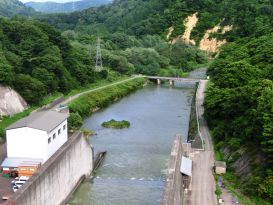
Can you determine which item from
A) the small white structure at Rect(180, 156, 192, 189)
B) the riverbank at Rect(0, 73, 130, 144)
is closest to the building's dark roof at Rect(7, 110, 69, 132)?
the riverbank at Rect(0, 73, 130, 144)

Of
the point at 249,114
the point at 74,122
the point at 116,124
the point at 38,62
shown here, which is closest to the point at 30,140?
the point at 249,114

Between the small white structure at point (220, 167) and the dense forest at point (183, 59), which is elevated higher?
the dense forest at point (183, 59)

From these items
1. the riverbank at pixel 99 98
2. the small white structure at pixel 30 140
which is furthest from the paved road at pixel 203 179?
the riverbank at pixel 99 98

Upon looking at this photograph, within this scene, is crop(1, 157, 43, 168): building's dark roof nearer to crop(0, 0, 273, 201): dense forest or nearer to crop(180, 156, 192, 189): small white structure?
crop(180, 156, 192, 189): small white structure

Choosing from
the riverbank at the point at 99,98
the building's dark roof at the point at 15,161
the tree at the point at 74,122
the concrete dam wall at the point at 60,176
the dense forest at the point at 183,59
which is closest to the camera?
the concrete dam wall at the point at 60,176

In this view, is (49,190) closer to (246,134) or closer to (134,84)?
(246,134)

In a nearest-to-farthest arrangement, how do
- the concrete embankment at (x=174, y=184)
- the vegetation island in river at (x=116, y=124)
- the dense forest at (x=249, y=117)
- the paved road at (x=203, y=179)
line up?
the concrete embankment at (x=174, y=184) → the paved road at (x=203, y=179) → the dense forest at (x=249, y=117) → the vegetation island in river at (x=116, y=124)

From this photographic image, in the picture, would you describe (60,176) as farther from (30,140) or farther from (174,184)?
(174,184)

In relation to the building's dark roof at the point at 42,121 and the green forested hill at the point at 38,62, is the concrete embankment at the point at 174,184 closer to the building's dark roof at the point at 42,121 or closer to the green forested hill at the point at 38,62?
the building's dark roof at the point at 42,121
